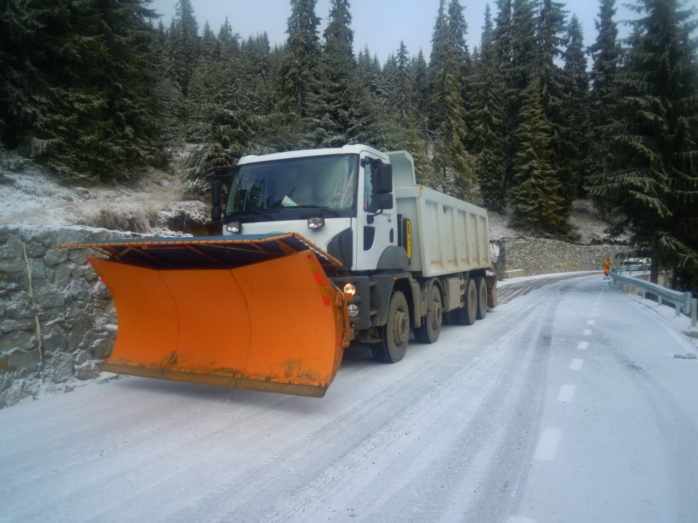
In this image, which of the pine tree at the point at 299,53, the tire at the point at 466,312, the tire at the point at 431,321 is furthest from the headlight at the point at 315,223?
the pine tree at the point at 299,53

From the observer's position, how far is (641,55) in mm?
21094

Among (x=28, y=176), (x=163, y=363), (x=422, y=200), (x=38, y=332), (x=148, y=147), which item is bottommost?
(x=163, y=363)

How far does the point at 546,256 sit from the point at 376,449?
121 feet

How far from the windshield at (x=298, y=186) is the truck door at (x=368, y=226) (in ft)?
0.52

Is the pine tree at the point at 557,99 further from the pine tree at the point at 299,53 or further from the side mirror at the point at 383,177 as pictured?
the side mirror at the point at 383,177

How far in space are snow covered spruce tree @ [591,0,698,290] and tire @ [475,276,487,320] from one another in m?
11.2

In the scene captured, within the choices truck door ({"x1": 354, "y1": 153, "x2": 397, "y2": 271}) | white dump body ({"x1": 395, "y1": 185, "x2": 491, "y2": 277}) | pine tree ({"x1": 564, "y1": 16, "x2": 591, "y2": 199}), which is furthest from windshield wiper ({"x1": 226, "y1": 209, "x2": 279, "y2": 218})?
pine tree ({"x1": 564, "y1": 16, "x2": 591, "y2": 199})

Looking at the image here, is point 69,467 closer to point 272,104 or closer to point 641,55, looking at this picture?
point 641,55

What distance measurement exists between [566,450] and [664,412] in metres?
1.70

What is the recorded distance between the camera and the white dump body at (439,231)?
8273 mm

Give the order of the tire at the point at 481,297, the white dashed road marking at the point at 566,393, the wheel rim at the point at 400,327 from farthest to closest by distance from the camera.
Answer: the tire at the point at 481,297, the wheel rim at the point at 400,327, the white dashed road marking at the point at 566,393

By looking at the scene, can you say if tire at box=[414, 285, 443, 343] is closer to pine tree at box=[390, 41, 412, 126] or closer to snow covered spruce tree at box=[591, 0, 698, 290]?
snow covered spruce tree at box=[591, 0, 698, 290]

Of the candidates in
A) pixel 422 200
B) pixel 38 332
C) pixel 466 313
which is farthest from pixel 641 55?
pixel 38 332

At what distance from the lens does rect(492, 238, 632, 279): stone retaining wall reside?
3186 centimetres
